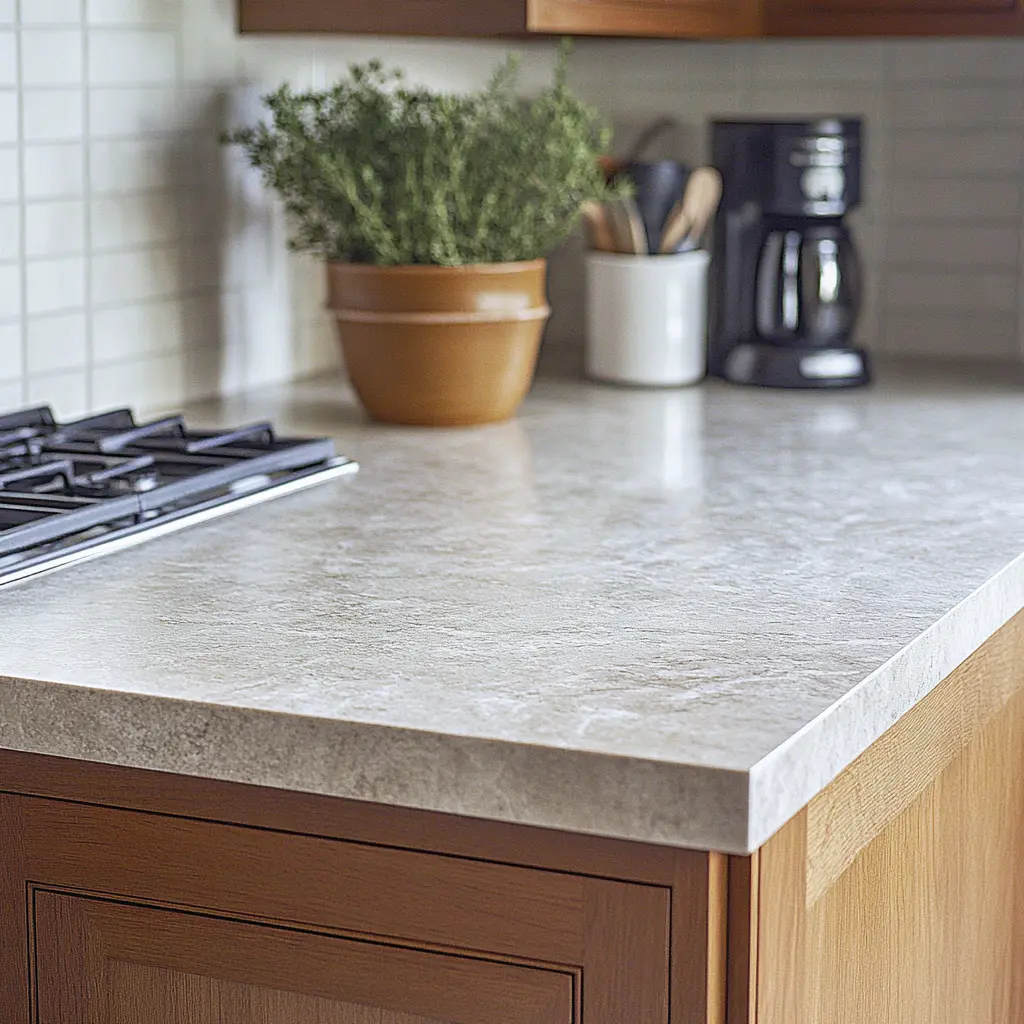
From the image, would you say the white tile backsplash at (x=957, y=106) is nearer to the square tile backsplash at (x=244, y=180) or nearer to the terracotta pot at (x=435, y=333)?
the square tile backsplash at (x=244, y=180)

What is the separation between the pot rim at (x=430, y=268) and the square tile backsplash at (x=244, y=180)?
0.75 ft

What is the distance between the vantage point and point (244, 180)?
192cm

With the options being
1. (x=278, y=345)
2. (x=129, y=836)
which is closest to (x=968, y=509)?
(x=129, y=836)

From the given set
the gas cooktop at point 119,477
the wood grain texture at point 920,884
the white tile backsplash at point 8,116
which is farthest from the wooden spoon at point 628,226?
the wood grain texture at point 920,884

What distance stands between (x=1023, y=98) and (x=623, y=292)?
62 centimetres

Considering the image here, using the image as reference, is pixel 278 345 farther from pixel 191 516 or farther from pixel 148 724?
pixel 148 724

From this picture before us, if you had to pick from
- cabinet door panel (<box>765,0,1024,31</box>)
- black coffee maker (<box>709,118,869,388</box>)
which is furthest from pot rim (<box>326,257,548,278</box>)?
cabinet door panel (<box>765,0,1024,31</box>)

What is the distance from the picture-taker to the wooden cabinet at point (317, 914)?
847 millimetres

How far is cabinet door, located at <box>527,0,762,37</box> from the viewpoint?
1.71 m

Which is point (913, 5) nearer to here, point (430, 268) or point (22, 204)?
point (430, 268)

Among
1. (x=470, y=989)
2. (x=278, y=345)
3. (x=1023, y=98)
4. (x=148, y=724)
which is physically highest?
(x=1023, y=98)

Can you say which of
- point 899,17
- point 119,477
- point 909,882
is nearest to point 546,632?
point 909,882

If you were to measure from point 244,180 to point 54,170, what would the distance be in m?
0.33

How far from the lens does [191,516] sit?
4.10 feet
